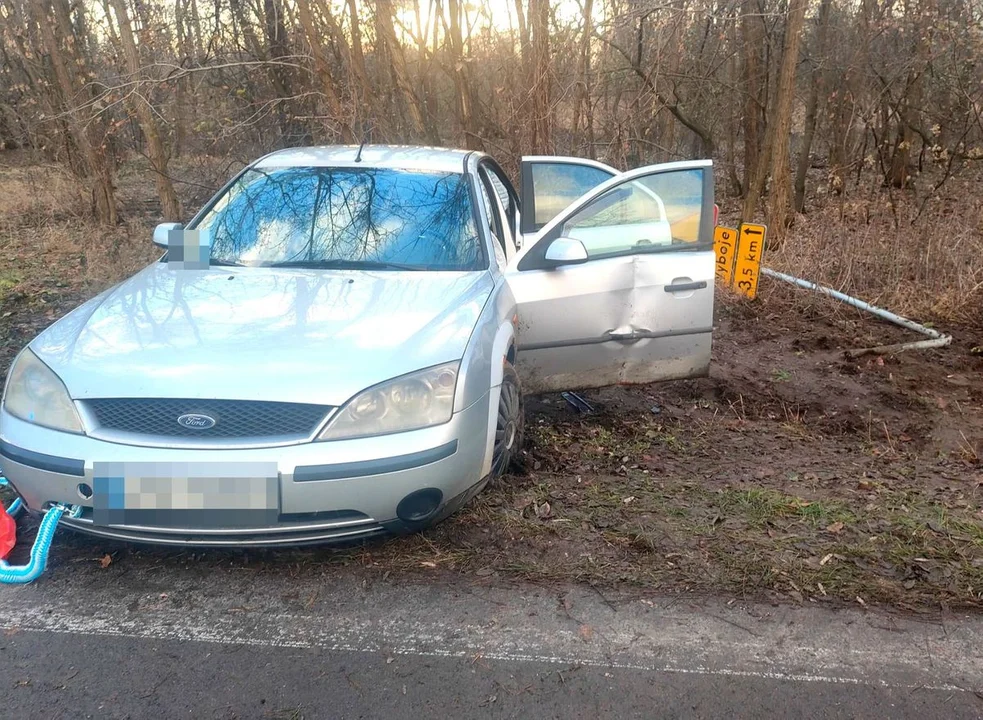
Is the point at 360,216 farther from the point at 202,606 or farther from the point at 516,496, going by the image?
the point at 202,606

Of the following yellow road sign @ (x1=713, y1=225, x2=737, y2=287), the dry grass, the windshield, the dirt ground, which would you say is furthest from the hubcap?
the dry grass

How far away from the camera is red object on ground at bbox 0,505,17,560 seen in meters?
3.19

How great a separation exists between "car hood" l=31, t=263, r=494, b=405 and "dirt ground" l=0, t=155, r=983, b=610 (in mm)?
811

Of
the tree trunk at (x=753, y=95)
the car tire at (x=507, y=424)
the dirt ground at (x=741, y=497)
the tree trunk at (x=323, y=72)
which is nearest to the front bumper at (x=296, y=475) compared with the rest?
the dirt ground at (x=741, y=497)

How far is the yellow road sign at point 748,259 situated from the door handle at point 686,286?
11.0 feet

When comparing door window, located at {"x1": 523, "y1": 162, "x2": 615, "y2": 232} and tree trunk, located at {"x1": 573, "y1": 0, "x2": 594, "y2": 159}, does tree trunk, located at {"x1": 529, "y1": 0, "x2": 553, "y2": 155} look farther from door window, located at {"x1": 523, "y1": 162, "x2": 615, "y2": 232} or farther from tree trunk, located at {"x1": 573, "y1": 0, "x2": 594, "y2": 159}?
door window, located at {"x1": 523, "y1": 162, "x2": 615, "y2": 232}

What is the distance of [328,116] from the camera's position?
942 centimetres

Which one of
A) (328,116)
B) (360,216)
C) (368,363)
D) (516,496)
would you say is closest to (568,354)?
(516,496)

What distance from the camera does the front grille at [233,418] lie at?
278cm

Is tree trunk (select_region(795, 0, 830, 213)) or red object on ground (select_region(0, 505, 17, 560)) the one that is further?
tree trunk (select_region(795, 0, 830, 213))

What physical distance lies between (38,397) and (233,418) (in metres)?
0.83

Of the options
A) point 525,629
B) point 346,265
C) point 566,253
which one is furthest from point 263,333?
point 566,253

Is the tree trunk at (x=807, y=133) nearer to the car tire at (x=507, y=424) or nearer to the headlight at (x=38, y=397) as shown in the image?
the car tire at (x=507, y=424)

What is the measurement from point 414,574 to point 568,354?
177cm
